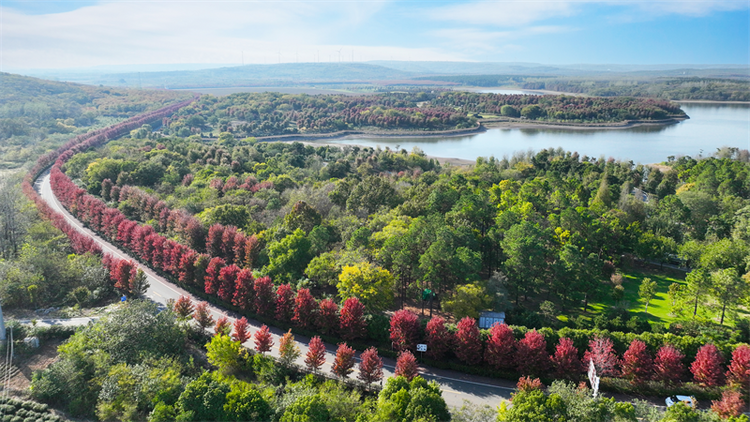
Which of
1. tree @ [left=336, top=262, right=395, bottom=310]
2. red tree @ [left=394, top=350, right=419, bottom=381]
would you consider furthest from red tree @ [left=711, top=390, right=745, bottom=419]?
tree @ [left=336, top=262, right=395, bottom=310]

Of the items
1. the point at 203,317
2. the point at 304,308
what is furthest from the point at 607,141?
the point at 203,317

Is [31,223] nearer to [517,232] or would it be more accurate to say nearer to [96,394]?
[96,394]

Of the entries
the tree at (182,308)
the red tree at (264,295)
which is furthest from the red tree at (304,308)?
the tree at (182,308)

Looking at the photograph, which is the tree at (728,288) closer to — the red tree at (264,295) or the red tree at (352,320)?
the red tree at (352,320)

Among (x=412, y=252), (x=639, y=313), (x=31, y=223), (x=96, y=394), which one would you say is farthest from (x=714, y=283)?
(x=31, y=223)

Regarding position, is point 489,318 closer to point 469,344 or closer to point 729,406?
point 469,344

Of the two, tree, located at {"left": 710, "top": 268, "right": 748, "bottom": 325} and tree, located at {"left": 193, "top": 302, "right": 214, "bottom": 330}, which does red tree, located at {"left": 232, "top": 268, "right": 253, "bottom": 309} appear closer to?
tree, located at {"left": 193, "top": 302, "right": 214, "bottom": 330}
